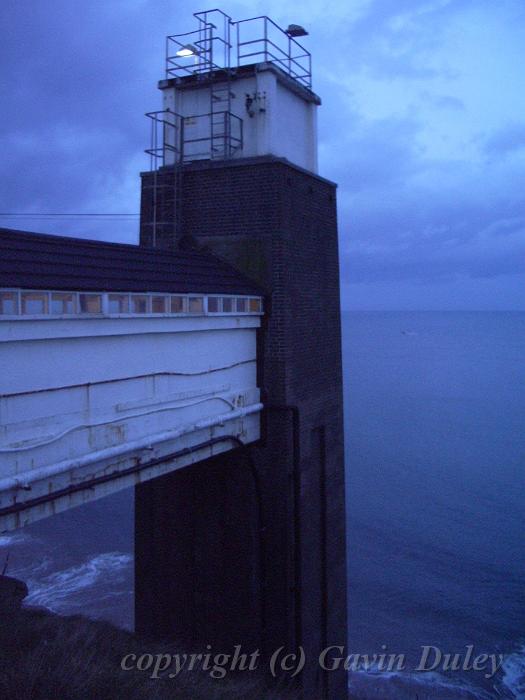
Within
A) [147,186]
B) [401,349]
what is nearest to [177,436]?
[147,186]

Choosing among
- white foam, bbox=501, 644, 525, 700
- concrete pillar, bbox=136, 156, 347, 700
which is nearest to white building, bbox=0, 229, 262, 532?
concrete pillar, bbox=136, 156, 347, 700

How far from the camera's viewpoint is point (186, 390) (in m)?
8.21

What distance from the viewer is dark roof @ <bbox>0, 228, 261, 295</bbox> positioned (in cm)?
617

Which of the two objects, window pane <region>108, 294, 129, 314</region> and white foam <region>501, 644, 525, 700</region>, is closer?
window pane <region>108, 294, 129, 314</region>

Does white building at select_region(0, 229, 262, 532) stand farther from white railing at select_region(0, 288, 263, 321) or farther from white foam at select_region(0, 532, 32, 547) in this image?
white foam at select_region(0, 532, 32, 547)

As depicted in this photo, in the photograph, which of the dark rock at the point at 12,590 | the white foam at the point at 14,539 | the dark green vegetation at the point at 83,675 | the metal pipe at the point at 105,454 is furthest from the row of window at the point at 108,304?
the white foam at the point at 14,539

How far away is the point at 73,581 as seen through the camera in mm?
26359

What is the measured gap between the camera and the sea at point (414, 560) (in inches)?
837

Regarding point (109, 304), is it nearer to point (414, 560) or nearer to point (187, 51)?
point (187, 51)

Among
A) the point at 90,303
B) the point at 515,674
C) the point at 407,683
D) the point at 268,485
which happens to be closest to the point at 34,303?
the point at 90,303

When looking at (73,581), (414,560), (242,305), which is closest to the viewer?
(242,305)

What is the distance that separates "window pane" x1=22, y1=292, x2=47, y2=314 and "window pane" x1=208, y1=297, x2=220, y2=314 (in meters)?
2.91

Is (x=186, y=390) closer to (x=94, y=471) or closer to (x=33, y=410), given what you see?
(x=94, y=471)

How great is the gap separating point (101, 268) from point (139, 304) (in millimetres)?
589
